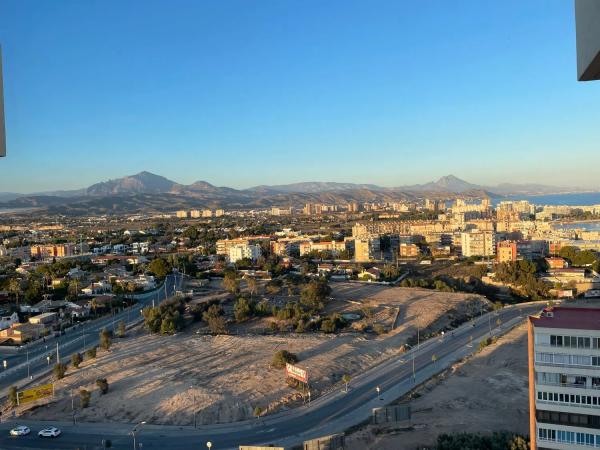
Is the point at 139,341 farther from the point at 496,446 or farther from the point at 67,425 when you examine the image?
the point at 496,446

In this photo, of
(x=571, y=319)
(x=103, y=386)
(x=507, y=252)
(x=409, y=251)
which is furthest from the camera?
(x=409, y=251)

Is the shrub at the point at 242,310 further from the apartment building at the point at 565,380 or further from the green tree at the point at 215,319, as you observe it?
the apartment building at the point at 565,380

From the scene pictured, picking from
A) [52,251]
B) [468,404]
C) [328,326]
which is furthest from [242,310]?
[52,251]

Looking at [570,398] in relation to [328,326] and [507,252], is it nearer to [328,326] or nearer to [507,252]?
[328,326]

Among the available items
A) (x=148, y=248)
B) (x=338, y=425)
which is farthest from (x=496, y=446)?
(x=148, y=248)

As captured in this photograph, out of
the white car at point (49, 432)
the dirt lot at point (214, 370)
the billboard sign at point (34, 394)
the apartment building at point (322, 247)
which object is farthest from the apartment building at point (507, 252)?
the white car at point (49, 432)
